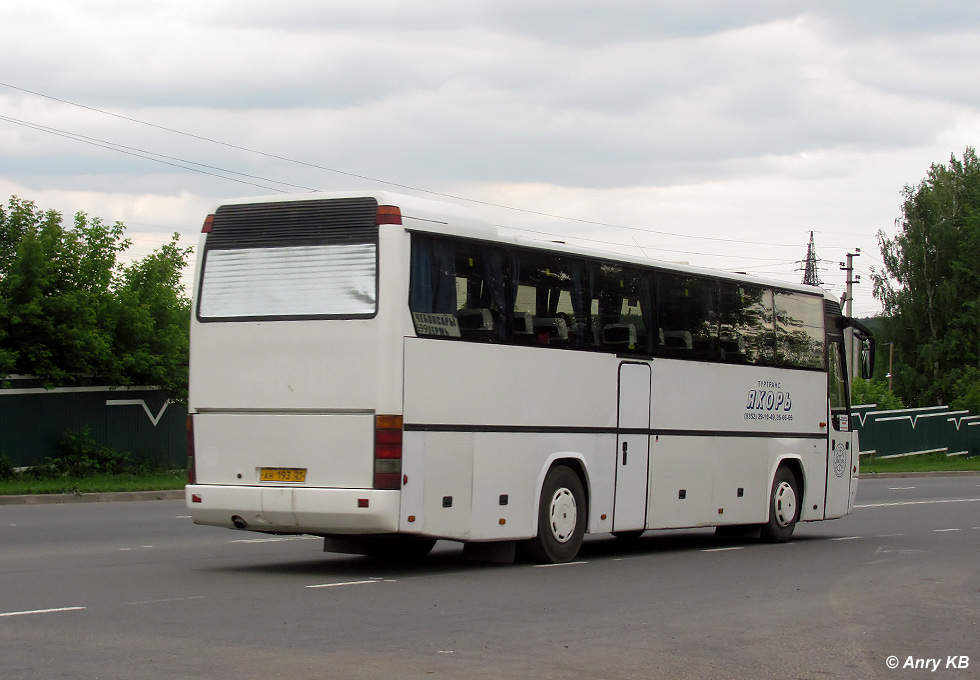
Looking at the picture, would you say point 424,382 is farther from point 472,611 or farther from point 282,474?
point 472,611

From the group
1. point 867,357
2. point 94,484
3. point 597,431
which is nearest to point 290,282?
point 597,431

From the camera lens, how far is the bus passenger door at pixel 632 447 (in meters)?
15.3

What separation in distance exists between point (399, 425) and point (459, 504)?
45.6 inches

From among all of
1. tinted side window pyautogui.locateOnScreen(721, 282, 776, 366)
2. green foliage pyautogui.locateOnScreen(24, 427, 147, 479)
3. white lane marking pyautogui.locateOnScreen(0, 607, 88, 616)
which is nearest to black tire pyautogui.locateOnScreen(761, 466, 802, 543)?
tinted side window pyautogui.locateOnScreen(721, 282, 776, 366)

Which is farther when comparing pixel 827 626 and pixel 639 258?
pixel 639 258

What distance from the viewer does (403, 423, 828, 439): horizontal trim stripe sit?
12852 millimetres

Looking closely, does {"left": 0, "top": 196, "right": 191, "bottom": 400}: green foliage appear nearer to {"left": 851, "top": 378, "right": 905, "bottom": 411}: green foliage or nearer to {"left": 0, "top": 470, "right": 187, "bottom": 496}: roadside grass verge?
{"left": 0, "top": 470, "right": 187, "bottom": 496}: roadside grass verge

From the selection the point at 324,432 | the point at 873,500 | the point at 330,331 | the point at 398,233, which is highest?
Answer: the point at 398,233

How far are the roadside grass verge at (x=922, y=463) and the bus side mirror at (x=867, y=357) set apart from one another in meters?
28.4

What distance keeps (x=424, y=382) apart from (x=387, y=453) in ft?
2.59

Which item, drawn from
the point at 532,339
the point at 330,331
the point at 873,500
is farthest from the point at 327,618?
the point at 873,500

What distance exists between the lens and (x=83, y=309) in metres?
28.4

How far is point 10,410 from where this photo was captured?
91.4ft

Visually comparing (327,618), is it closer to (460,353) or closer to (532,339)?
(460,353)
